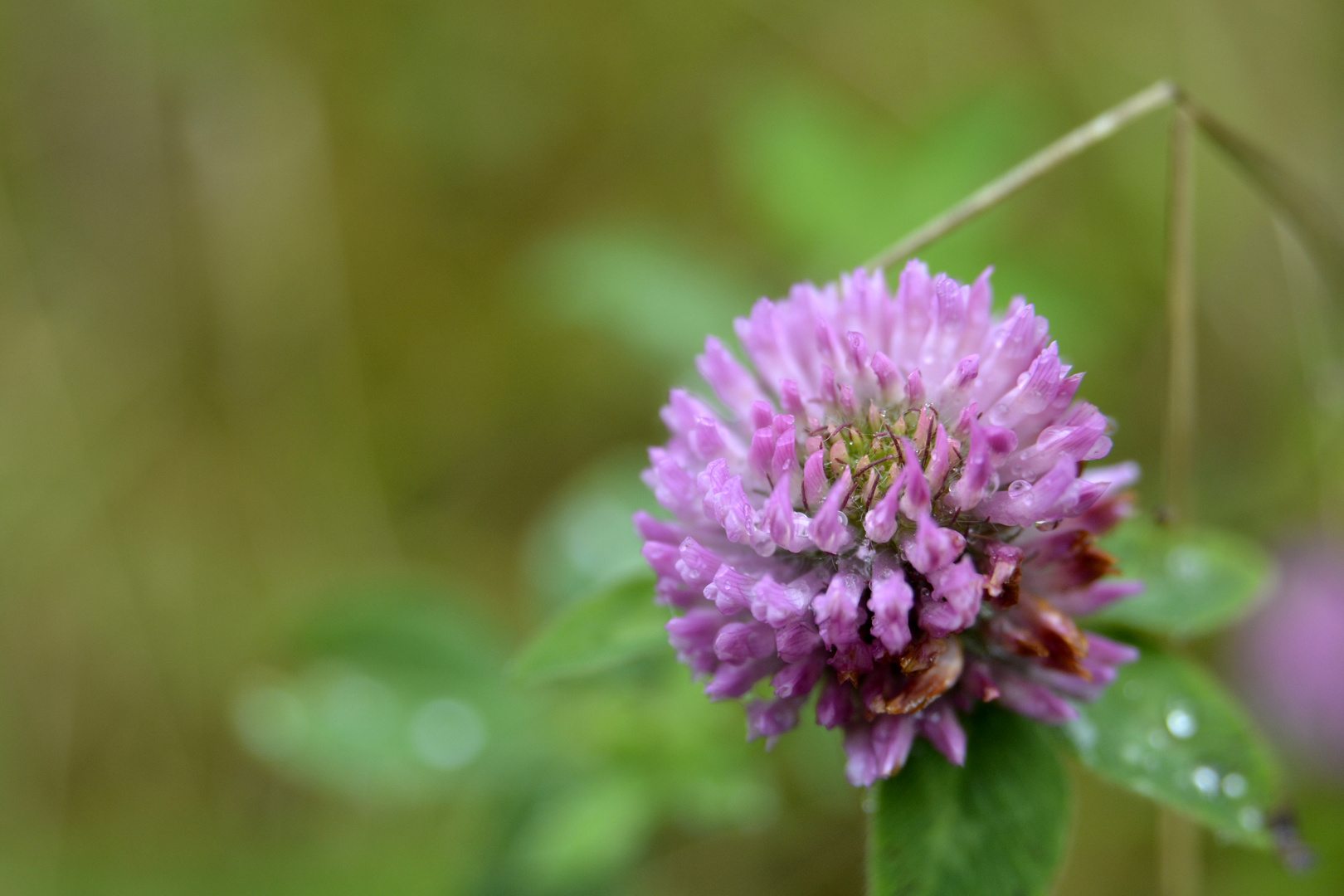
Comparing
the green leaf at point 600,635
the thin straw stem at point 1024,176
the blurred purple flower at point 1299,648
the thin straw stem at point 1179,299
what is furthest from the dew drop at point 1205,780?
the blurred purple flower at point 1299,648

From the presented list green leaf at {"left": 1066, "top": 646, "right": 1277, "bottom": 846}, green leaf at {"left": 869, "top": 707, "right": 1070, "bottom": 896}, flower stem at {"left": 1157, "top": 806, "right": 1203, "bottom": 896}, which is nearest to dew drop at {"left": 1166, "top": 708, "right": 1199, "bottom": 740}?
green leaf at {"left": 1066, "top": 646, "right": 1277, "bottom": 846}

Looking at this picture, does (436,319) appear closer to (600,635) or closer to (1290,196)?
(600,635)

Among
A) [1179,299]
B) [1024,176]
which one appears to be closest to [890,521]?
[1024,176]

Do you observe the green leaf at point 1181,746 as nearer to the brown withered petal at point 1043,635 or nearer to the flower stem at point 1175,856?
the brown withered petal at point 1043,635

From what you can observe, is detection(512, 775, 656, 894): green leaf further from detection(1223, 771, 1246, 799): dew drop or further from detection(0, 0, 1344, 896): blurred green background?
detection(1223, 771, 1246, 799): dew drop

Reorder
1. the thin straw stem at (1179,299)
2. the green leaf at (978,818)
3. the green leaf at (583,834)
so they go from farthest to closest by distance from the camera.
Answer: the green leaf at (583,834) < the thin straw stem at (1179,299) < the green leaf at (978,818)
